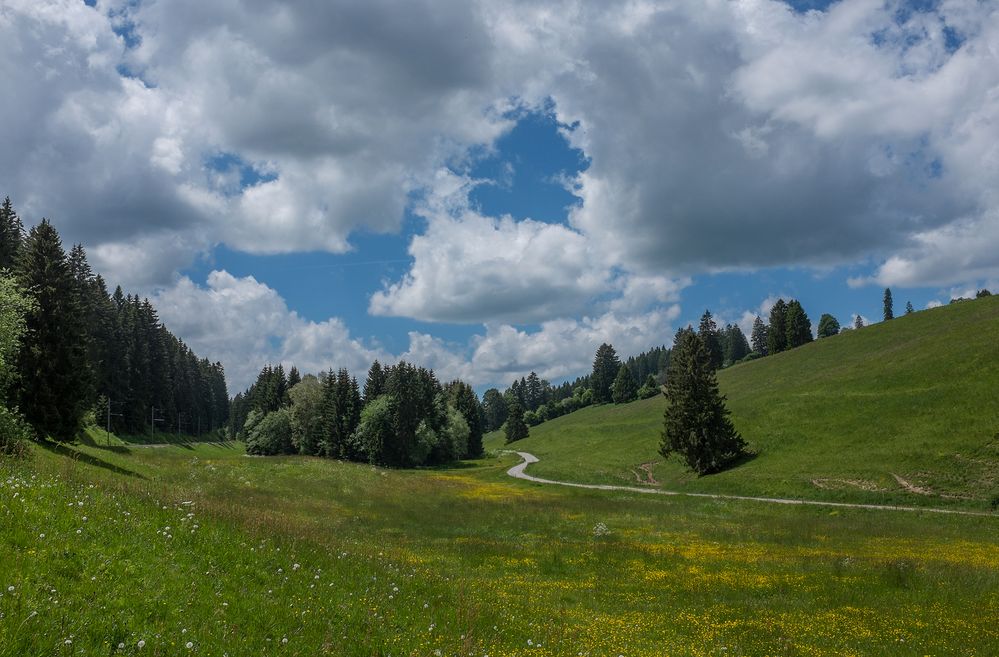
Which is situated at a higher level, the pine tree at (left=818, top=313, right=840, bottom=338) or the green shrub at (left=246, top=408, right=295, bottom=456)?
the pine tree at (left=818, top=313, right=840, bottom=338)

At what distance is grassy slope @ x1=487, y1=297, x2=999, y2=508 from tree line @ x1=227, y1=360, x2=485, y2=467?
29.4 metres

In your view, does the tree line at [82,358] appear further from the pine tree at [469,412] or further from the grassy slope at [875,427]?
the pine tree at [469,412]

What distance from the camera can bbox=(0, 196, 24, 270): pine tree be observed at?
57.8 m

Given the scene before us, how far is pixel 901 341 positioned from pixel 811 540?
8244 cm

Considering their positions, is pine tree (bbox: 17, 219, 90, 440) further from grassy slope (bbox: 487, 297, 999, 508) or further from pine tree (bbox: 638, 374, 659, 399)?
pine tree (bbox: 638, 374, 659, 399)

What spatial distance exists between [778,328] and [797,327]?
6.20 meters

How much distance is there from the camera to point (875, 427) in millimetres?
55344

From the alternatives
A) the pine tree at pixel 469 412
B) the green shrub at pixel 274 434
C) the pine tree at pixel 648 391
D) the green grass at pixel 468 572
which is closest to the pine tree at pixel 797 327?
the pine tree at pixel 648 391

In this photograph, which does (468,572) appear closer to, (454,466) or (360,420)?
(360,420)

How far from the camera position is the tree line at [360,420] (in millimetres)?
98438

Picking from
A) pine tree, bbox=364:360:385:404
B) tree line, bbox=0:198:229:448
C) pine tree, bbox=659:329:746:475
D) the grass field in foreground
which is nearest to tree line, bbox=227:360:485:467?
pine tree, bbox=364:360:385:404

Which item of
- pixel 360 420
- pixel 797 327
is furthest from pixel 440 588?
pixel 797 327

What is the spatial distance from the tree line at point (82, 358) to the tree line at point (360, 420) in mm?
22242

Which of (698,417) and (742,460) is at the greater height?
(698,417)
